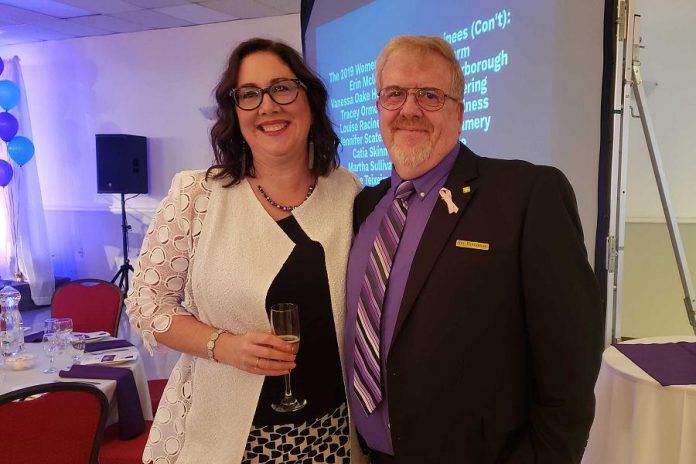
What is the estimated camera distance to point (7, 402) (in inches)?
74.2

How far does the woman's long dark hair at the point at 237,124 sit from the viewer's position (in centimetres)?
157

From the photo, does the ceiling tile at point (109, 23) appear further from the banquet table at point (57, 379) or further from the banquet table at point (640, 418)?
the banquet table at point (640, 418)

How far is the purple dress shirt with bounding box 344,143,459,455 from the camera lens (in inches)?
53.1

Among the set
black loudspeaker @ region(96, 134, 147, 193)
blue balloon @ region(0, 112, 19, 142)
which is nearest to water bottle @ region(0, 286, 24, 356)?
black loudspeaker @ region(96, 134, 147, 193)

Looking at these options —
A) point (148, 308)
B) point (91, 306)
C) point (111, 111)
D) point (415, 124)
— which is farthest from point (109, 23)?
point (415, 124)

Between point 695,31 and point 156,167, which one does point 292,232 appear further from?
point 156,167

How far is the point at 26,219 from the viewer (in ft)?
24.1

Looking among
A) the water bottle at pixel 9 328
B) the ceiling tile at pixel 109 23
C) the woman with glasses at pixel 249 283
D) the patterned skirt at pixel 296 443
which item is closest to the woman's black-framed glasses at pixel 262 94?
the woman with glasses at pixel 249 283

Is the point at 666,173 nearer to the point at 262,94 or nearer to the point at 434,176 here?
the point at 434,176

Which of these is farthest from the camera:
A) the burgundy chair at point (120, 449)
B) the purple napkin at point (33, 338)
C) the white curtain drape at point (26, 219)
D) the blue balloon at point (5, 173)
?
the white curtain drape at point (26, 219)

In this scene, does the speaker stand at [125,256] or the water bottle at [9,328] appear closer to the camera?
the water bottle at [9,328]

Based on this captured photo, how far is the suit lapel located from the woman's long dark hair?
1.65 feet

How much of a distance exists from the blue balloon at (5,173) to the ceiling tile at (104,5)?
2.47 meters

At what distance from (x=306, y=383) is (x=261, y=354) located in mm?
212
